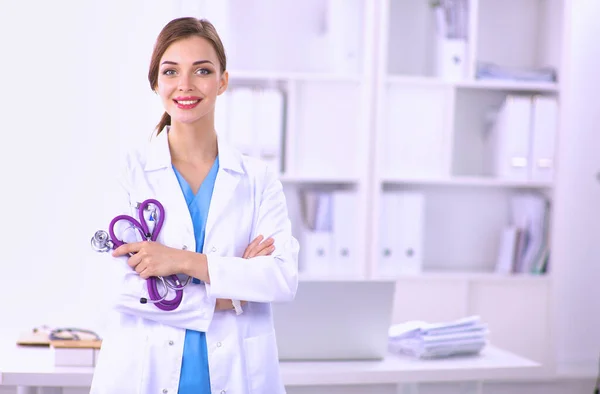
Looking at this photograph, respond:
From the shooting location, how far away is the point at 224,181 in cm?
174

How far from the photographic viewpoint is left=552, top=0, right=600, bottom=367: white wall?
4156 mm

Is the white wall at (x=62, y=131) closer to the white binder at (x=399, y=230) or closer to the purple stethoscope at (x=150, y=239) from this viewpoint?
the white binder at (x=399, y=230)

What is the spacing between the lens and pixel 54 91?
3.77 m

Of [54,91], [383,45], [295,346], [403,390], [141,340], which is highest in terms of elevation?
[383,45]

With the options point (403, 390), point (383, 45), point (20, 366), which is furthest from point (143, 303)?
point (383, 45)

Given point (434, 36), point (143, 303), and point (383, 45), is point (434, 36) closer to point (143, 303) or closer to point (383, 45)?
point (383, 45)

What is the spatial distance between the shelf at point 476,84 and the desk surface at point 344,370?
1.60 metres

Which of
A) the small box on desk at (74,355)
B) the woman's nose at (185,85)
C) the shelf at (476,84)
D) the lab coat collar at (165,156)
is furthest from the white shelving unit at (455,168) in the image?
the woman's nose at (185,85)

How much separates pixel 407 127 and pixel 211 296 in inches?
86.8

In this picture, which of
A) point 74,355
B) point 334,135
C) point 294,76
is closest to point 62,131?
point 294,76

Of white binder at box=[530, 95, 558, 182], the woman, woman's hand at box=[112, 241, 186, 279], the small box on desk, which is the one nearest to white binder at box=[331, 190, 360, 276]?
white binder at box=[530, 95, 558, 182]

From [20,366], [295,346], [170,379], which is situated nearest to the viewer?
[170,379]

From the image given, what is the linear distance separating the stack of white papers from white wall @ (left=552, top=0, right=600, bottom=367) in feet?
6.17

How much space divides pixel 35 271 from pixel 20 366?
179 centimetres
